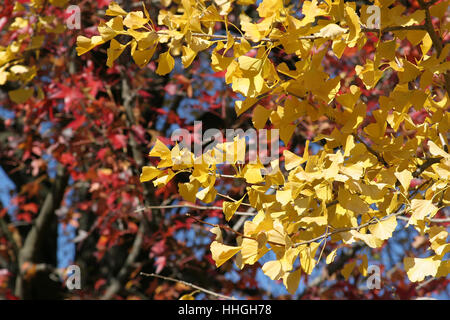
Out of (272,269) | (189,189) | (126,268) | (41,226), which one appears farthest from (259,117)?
(41,226)

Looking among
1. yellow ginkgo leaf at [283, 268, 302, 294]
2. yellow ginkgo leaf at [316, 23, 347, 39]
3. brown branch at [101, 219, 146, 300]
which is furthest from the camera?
brown branch at [101, 219, 146, 300]

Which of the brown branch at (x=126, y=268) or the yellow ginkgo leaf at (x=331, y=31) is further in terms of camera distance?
the brown branch at (x=126, y=268)

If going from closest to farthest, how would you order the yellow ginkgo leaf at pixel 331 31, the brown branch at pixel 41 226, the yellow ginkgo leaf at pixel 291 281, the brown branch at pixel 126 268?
the yellow ginkgo leaf at pixel 331 31 → the yellow ginkgo leaf at pixel 291 281 → the brown branch at pixel 126 268 → the brown branch at pixel 41 226

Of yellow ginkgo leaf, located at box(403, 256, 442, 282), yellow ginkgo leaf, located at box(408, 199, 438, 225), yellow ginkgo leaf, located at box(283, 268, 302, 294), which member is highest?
yellow ginkgo leaf, located at box(408, 199, 438, 225)

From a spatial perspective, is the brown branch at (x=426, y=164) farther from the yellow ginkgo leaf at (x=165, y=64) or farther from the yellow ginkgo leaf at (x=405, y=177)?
the yellow ginkgo leaf at (x=165, y=64)

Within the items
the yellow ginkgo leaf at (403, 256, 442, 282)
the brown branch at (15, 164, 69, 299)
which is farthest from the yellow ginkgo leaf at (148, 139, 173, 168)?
the brown branch at (15, 164, 69, 299)

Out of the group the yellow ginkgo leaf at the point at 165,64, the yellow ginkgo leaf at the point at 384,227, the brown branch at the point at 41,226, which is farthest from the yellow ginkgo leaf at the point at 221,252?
the brown branch at the point at 41,226

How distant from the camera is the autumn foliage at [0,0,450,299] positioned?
0.86 meters

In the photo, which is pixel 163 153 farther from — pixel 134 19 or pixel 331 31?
pixel 331 31

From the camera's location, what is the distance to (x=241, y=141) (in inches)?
35.7

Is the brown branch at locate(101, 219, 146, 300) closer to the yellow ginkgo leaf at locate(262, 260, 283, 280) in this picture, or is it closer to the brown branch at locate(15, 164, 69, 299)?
the brown branch at locate(15, 164, 69, 299)

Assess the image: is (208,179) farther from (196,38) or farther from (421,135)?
(421,135)

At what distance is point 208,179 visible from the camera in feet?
3.07

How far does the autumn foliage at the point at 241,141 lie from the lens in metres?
0.86
